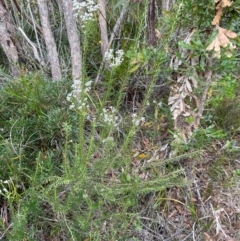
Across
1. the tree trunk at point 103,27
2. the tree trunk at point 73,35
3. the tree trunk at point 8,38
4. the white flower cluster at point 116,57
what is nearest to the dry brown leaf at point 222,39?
the white flower cluster at point 116,57

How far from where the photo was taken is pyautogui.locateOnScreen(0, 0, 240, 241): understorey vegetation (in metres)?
1.34

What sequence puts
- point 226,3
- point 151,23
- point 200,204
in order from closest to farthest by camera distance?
1. point 226,3
2. point 200,204
3. point 151,23

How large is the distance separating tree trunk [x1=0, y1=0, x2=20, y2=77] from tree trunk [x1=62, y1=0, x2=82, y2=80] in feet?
1.16

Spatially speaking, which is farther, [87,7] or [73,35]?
[73,35]

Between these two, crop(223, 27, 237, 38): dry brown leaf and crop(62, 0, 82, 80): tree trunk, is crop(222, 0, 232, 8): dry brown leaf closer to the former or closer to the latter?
crop(223, 27, 237, 38): dry brown leaf

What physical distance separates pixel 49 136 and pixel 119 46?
0.77 metres

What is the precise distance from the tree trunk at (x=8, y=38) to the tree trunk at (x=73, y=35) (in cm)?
35

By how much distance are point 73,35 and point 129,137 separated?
0.75m

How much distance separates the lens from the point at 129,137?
1344mm

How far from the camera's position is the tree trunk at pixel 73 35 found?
5.73ft

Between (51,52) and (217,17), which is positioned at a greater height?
(217,17)

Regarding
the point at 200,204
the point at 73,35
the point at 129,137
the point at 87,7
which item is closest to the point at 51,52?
the point at 73,35

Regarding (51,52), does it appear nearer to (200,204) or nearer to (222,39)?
(222,39)

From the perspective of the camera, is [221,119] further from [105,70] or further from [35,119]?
[35,119]
